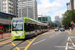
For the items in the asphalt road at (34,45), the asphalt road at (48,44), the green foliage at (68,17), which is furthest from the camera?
the green foliage at (68,17)

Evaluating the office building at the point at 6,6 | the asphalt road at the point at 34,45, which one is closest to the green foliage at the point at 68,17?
the office building at the point at 6,6

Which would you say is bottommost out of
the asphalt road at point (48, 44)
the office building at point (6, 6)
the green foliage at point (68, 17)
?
the asphalt road at point (48, 44)

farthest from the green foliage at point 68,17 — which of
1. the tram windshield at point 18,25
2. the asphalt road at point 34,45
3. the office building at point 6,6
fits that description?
the tram windshield at point 18,25

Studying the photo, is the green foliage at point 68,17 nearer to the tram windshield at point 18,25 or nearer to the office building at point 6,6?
the office building at point 6,6

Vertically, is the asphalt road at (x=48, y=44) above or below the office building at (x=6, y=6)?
below

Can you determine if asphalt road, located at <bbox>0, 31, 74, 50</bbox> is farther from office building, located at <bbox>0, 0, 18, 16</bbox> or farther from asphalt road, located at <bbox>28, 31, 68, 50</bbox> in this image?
office building, located at <bbox>0, 0, 18, 16</bbox>

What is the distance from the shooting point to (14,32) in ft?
40.4

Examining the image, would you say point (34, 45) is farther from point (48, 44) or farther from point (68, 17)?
point (68, 17)

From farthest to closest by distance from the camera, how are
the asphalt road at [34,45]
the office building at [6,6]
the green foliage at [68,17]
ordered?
the green foliage at [68,17]
the office building at [6,6]
the asphalt road at [34,45]

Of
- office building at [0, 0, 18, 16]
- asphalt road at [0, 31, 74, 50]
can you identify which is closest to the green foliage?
office building at [0, 0, 18, 16]

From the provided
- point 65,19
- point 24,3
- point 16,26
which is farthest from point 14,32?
point 65,19

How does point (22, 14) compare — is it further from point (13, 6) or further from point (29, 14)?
point (13, 6)

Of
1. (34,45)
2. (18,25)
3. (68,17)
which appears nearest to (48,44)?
(34,45)

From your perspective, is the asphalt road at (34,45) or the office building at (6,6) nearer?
the asphalt road at (34,45)
